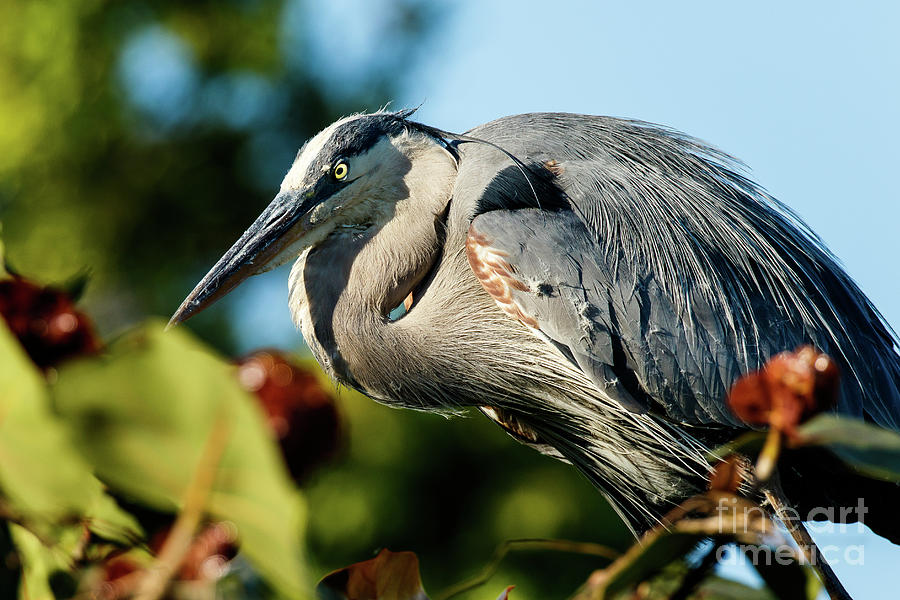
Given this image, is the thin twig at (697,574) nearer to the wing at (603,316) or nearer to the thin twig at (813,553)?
the thin twig at (813,553)

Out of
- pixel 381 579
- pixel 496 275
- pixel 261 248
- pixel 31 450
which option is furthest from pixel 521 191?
pixel 31 450

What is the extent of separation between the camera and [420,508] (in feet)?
12.9

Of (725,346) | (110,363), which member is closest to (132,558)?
(110,363)

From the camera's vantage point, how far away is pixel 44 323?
1.94ft

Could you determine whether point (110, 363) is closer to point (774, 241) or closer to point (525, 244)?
point (525, 244)

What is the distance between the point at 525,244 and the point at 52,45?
3.93 m

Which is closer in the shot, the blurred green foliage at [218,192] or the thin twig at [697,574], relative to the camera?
the thin twig at [697,574]

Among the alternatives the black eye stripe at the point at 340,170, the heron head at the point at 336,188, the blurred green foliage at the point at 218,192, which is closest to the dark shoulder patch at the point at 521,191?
the heron head at the point at 336,188

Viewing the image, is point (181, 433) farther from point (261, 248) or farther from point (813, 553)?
point (261, 248)

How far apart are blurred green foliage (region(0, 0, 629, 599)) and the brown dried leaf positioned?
2.88 metres

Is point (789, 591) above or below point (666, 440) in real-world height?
above

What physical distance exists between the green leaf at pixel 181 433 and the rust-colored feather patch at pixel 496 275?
1.77m

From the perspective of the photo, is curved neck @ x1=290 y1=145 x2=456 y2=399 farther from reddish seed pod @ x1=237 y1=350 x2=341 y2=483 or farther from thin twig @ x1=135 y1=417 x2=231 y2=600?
thin twig @ x1=135 y1=417 x2=231 y2=600

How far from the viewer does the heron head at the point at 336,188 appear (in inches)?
96.4
